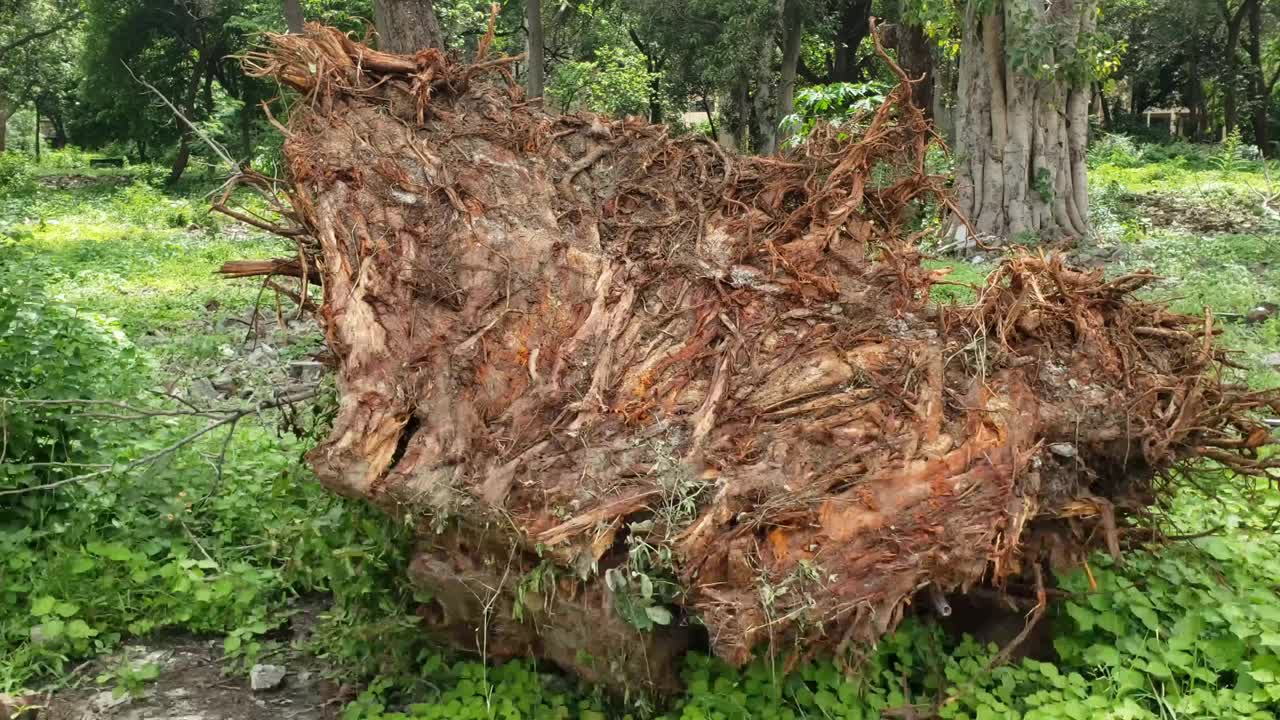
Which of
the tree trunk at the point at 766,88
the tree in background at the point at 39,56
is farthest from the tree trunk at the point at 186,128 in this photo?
the tree trunk at the point at 766,88

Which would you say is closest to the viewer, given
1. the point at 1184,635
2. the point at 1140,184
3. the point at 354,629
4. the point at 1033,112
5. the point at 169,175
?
the point at 1184,635

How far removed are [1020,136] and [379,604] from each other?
817 cm

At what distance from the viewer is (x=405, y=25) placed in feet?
27.2

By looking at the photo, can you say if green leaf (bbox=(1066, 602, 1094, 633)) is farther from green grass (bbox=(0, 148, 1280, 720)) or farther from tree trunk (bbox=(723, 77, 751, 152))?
tree trunk (bbox=(723, 77, 751, 152))

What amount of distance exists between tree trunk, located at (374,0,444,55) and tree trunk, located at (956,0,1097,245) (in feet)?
17.0

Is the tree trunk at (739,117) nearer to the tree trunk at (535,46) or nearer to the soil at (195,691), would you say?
the tree trunk at (535,46)

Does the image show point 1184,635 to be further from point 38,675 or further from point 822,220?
point 38,675

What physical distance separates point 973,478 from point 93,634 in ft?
11.2

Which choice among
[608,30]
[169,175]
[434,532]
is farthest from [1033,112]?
[169,175]

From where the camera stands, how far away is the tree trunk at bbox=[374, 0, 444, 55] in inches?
326

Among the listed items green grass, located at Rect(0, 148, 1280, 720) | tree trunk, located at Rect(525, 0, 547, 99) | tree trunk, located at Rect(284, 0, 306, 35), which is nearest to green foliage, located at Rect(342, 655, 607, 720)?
green grass, located at Rect(0, 148, 1280, 720)

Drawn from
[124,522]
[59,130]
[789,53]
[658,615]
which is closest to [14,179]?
[789,53]

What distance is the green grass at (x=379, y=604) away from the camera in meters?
3.25

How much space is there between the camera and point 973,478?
312 cm
